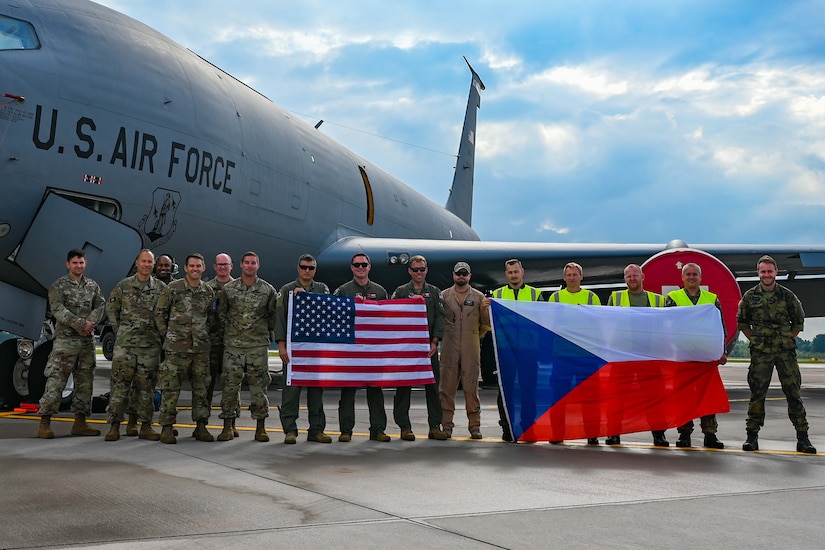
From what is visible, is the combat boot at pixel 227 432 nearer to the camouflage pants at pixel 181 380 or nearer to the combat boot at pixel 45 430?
the camouflage pants at pixel 181 380

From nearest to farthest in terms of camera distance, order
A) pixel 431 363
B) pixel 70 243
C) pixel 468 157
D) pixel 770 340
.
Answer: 1. pixel 770 340
2. pixel 431 363
3. pixel 70 243
4. pixel 468 157

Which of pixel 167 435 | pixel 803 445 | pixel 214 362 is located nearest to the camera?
pixel 167 435

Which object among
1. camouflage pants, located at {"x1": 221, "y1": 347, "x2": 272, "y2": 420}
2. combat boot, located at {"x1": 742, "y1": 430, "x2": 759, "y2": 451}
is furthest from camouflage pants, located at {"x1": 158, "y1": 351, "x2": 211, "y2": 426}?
combat boot, located at {"x1": 742, "y1": 430, "x2": 759, "y2": 451}

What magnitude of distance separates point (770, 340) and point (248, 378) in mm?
4979

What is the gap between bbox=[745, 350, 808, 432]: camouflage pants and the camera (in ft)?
23.0

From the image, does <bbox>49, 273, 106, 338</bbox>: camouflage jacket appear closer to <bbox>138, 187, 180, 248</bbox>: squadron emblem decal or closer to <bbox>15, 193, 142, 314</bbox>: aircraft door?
<bbox>15, 193, 142, 314</bbox>: aircraft door

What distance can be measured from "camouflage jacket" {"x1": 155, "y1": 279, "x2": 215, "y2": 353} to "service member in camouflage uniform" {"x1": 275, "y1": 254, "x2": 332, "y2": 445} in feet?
2.27

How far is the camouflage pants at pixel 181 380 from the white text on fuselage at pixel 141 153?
296 cm

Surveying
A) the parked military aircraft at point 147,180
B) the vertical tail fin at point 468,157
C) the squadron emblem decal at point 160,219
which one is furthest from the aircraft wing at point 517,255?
the vertical tail fin at point 468,157

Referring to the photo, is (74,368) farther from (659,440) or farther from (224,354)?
(659,440)

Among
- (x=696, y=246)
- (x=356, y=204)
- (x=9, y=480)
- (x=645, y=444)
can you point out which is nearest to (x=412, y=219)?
(x=356, y=204)

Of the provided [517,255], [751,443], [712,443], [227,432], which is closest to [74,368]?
[227,432]

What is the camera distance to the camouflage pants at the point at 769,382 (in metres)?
7.02

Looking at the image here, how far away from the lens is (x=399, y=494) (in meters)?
4.61
